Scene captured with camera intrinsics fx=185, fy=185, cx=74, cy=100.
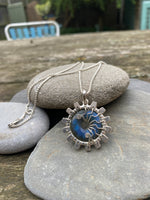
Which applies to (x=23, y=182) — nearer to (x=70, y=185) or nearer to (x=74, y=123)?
(x=70, y=185)

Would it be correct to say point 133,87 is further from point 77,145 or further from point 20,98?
point 20,98

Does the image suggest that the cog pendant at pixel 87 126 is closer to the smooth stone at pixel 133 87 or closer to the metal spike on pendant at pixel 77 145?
the metal spike on pendant at pixel 77 145

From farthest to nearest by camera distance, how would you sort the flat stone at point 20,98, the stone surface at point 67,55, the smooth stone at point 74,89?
the stone surface at point 67,55, the flat stone at point 20,98, the smooth stone at point 74,89

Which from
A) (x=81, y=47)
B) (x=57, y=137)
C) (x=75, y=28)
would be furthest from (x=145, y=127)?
(x=75, y=28)

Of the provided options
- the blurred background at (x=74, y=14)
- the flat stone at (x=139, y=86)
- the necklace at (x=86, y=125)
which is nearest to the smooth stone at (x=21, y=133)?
the necklace at (x=86, y=125)

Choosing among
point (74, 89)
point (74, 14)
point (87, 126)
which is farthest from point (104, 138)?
point (74, 14)
